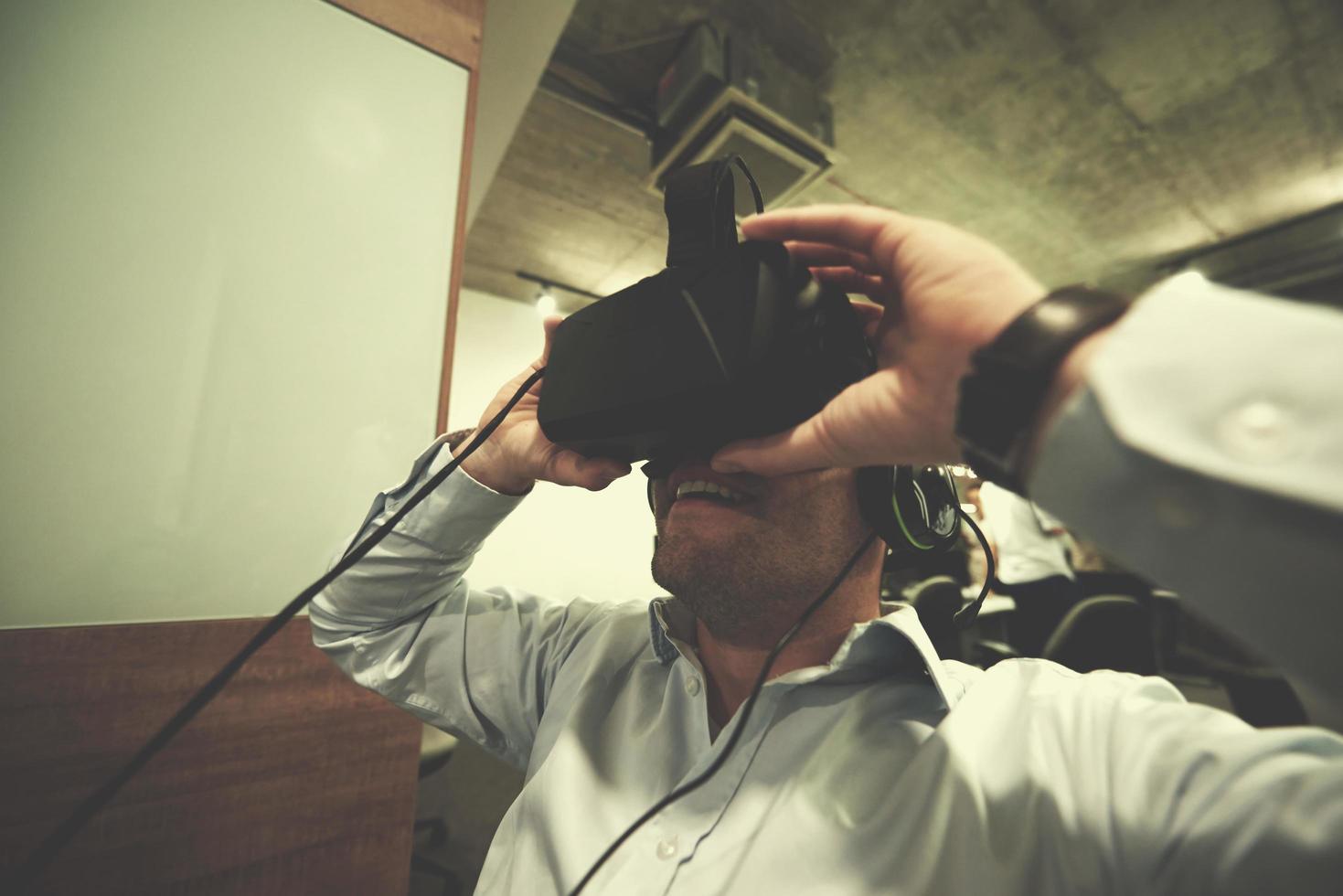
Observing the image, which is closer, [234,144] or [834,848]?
[834,848]

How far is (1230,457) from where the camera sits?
28 centimetres

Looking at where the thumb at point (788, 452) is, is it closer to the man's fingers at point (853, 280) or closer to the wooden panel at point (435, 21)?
the man's fingers at point (853, 280)

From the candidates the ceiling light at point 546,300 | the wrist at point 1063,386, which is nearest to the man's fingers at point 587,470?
the wrist at point 1063,386

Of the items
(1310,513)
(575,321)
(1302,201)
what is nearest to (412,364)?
(575,321)

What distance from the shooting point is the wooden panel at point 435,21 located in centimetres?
113

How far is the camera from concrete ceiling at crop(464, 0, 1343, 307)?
192cm

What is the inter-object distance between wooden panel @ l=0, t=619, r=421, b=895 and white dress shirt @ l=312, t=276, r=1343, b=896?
13 cm

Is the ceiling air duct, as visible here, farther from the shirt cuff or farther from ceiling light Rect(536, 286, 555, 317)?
ceiling light Rect(536, 286, 555, 317)

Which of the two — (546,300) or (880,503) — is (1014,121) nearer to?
(880,503)

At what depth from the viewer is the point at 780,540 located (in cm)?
70

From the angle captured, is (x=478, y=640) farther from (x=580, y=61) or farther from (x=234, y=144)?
(x=580, y=61)

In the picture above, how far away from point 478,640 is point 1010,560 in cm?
249

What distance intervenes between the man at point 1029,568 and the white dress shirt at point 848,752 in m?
2.08

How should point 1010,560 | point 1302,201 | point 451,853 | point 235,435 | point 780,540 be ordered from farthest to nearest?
1. point 1302,201
2. point 1010,560
3. point 451,853
4. point 235,435
5. point 780,540
